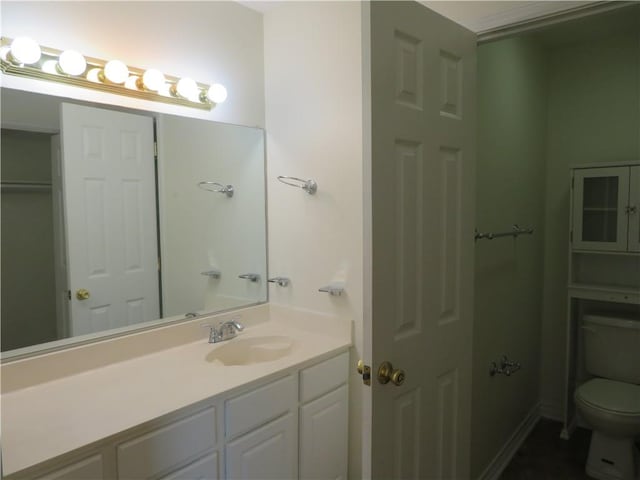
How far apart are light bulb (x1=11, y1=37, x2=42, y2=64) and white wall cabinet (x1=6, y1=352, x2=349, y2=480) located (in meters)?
1.35

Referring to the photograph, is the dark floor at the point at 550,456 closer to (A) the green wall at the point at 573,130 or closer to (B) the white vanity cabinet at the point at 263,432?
(A) the green wall at the point at 573,130

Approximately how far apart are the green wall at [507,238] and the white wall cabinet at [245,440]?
716mm

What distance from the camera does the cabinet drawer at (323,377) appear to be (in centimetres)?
191

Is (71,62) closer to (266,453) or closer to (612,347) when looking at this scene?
(266,453)

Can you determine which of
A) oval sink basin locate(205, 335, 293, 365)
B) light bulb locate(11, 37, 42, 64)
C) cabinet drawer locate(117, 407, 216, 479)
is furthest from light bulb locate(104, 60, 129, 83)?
cabinet drawer locate(117, 407, 216, 479)

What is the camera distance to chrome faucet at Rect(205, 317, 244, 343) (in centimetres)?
216

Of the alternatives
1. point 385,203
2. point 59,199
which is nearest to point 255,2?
point 59,199

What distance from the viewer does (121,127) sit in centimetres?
192

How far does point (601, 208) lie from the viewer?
2648mm

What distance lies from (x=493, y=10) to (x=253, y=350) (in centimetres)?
180

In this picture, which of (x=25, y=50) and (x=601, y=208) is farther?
(x=601, y=208)

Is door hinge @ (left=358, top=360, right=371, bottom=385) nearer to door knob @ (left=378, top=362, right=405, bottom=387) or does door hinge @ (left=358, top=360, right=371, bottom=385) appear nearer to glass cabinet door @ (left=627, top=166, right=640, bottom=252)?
door knob @ (left=378, top=362, right=405, bottom=387)

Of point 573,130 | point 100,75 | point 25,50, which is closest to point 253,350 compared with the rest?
point 100,75

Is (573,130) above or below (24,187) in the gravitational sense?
above
